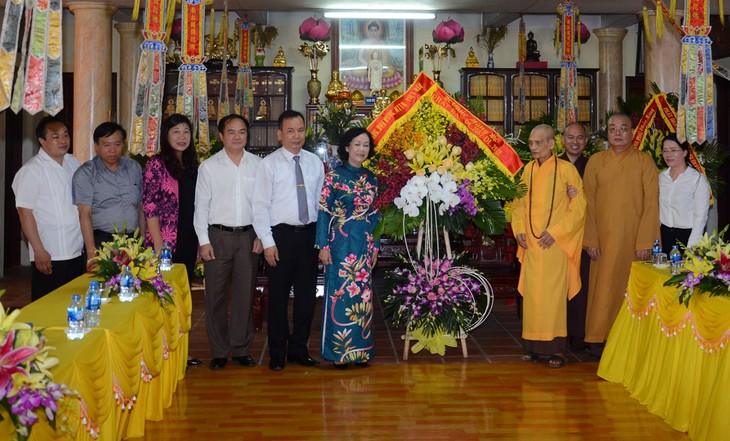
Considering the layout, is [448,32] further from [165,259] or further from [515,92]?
[165,259]

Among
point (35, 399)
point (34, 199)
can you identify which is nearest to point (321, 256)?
point (34, 199)

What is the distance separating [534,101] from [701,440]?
921 centimetres

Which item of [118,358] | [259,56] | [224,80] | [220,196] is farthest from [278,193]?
[259,56]

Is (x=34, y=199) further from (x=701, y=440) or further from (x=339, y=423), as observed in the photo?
(x=701, y=440)

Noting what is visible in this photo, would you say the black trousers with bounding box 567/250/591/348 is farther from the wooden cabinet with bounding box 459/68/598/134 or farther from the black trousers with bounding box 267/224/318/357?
the wooden cabinet with bounding box 459/68/598/134

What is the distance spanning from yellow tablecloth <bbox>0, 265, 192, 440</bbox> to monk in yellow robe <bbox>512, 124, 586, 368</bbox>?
2.01m

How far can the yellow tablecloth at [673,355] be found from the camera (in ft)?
11.3

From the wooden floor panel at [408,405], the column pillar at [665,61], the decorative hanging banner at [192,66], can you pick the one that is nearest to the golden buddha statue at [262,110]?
the decorative hanging banner at [192,66]

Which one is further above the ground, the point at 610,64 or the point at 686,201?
the point at 610,64

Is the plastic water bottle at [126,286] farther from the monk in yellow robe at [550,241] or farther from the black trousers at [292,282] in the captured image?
the monk in yellow robe at [550,241]

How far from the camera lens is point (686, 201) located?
5.42 m

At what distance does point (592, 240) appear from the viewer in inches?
213

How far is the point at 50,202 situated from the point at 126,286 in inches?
51.1

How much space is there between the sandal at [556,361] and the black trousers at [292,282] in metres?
1.40
